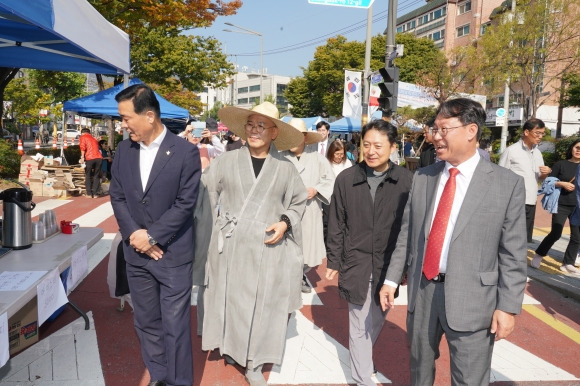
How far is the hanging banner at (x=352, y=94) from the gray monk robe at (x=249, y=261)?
42.2ft

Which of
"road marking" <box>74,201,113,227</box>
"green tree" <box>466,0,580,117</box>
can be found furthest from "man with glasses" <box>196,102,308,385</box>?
"green tree" <box>466,0,580,117</box>

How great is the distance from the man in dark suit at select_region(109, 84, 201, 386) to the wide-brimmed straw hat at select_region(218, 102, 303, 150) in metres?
0.62

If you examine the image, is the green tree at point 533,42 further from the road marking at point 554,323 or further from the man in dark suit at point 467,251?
the man in dark suit at point 467,251

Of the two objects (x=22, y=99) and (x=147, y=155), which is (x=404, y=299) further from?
(x=22, y=99)

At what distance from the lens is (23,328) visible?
125 inches

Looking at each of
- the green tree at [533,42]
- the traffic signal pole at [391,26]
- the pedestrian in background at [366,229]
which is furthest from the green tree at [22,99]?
the pedestrian in background at [366,229]

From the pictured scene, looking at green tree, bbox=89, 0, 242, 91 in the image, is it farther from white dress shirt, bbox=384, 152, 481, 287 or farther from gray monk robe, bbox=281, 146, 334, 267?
white dress shirt, bbox=384, 152, 481, 287

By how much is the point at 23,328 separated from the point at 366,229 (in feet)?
7.96

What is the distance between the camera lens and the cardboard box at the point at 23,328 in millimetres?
3074

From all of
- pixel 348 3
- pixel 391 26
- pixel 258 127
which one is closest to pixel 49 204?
pixel 348 3

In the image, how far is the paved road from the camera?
3.60 meters

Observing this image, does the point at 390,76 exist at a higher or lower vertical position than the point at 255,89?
lower

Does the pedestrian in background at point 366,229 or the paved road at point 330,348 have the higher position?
the pedestrian in background at point 366,229

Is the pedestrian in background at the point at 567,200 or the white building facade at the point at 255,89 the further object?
the white building facade at the point at 255,89
